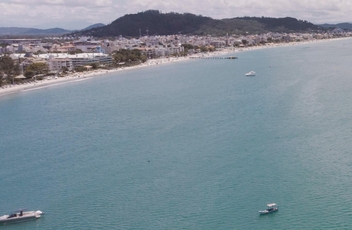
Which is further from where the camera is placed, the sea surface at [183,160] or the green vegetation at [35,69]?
the green vegetation at [35,69]

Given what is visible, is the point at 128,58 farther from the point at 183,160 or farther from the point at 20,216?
the point at 20,216

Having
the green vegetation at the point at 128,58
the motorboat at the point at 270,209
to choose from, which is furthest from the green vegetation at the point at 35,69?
the motorboat at the point at 270,209

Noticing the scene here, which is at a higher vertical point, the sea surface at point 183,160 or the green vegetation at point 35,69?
the green vegetation at point 35,69

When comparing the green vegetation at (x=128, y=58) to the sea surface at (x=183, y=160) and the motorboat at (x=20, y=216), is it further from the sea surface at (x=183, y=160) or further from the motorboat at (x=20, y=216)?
the motorboat at (x=20, y=216)

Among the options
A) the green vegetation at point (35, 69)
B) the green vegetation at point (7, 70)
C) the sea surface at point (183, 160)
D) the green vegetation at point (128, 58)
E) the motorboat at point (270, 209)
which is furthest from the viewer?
the green vegetation at point (128, 58)

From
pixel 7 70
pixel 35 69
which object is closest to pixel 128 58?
pixel 35 69

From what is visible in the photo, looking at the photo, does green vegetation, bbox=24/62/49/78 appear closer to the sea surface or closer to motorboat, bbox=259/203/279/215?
the sea surface

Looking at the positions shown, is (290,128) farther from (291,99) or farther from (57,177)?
(57,177)
